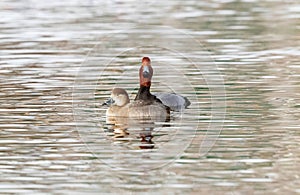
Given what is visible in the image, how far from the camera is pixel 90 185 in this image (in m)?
9.66

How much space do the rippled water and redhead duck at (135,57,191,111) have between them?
0.19m

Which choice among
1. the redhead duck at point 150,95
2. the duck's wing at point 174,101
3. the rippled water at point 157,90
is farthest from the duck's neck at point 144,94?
the rippled water at point 157,90

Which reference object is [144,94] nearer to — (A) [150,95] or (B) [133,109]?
(A) [150,95]

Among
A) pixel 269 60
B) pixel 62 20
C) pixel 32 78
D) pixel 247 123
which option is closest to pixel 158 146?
pixel 247 123

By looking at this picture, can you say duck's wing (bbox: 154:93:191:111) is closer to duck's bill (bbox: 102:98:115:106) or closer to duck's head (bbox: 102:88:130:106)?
duck's head (bbox: 102:88:130:106)

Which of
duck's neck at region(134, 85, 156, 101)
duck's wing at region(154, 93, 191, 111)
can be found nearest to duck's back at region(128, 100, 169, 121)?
duck's neck at region(134, 85, 156, 101)

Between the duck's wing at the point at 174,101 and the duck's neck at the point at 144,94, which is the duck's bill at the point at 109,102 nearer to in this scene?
the duck's neck at the point at 144,94

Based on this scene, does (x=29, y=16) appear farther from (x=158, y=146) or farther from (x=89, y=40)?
(x=158, y=146)

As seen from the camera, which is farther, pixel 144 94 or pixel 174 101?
pixel 174 101

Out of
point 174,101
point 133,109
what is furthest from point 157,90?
point 133,109

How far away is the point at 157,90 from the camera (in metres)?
15.7

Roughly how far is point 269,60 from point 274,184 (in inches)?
353

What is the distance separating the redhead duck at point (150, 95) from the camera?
13.9 meters

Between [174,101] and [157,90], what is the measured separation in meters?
1.49
